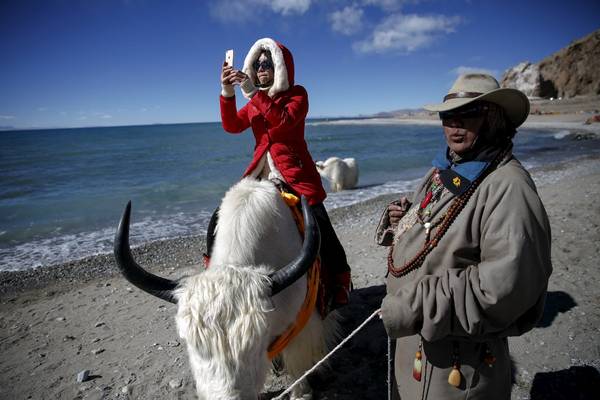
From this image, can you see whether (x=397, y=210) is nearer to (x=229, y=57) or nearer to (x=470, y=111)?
(x=470, y=111)

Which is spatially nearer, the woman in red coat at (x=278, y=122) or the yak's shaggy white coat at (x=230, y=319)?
the yak's shaggy white coat at (x=230, y=319)

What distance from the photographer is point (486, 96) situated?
1.33 metres

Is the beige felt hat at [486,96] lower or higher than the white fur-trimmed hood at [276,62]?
lower

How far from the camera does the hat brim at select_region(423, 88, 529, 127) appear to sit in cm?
131

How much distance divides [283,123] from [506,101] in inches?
61.2

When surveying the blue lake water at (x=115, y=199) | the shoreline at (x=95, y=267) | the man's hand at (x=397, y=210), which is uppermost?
the man's hand at (x=397, y=210)

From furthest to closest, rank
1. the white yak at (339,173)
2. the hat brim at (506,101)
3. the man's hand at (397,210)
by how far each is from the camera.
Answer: the white yak at (339,173)
the man's hand at (397,210)
the hat brim at (506,101)

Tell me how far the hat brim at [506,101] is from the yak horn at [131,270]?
1.53m

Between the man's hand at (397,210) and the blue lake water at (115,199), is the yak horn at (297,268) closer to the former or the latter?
the man's hand at (397,210)

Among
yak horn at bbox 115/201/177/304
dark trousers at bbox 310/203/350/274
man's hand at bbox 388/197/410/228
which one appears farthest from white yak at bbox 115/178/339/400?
dark trousers at bbox 310/203/350/274

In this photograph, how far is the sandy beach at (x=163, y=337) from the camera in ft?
9.14

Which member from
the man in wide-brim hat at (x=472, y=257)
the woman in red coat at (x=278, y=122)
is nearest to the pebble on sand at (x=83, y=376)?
the woman in red coat at (x=278, y=122)

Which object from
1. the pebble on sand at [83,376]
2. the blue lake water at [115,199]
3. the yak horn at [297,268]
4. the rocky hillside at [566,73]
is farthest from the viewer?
the rocky hillside at [566,73]

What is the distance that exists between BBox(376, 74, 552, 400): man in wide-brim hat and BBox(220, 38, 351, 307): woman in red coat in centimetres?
128
